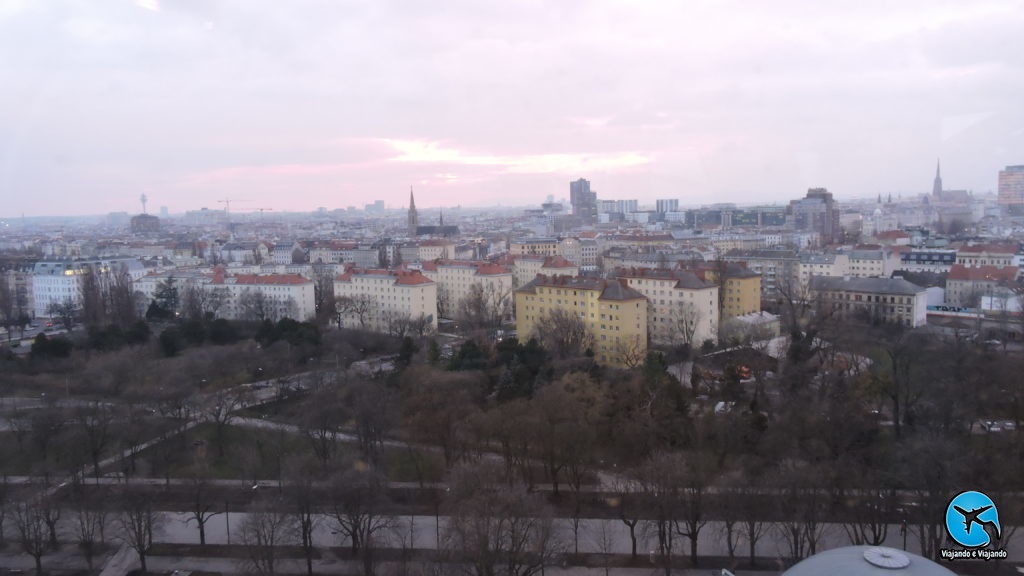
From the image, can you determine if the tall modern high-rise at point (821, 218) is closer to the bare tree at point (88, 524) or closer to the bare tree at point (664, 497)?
the bare tree at point (664, 497)

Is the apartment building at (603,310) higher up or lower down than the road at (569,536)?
higher up

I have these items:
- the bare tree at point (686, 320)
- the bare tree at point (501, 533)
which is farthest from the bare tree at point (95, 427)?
the bare tree at point (686, 320)

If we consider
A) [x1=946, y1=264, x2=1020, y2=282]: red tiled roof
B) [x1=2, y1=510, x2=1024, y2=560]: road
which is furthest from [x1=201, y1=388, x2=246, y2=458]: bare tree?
[x1=946, y1=264, x2=1020, y2=282]: red tiled roof

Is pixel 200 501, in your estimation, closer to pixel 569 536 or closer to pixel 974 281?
pixel 569 536

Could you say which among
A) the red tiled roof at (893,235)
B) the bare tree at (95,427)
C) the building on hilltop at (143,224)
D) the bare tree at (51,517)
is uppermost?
the building on hilltop at (143,224)

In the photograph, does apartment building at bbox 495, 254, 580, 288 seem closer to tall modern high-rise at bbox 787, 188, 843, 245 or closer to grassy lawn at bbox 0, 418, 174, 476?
grassy lawn at bbox 0, 418, 174, 476

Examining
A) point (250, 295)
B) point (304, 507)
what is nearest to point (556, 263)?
point (250, 295)

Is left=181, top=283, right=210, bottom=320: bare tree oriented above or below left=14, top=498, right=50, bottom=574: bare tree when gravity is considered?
above
